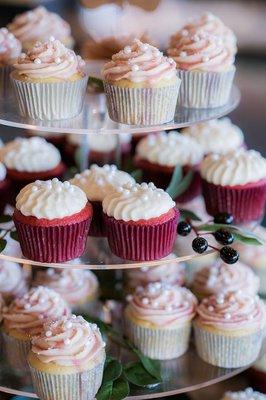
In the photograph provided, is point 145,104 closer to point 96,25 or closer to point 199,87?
point 199,87

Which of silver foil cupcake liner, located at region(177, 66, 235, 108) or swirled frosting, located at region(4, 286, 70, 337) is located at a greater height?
silver foil cupcake liner, located at region(177, 66, 235, 108)

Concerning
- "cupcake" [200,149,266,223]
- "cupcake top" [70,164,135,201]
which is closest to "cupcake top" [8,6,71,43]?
"cupcake top" [70,164,135,201]

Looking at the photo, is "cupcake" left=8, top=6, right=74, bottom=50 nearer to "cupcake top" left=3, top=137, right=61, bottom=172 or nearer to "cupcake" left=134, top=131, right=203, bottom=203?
"cupcake top" left=3, top=137, right=61, bottom=172

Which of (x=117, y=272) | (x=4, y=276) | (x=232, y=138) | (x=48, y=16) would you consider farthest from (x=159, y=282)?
(x=48, y=16)

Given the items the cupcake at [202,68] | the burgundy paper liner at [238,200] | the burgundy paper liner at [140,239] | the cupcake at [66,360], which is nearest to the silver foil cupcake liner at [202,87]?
the cupcake at [202,68]

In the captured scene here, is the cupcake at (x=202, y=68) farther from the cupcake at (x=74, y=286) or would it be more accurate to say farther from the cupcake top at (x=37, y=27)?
the cupcake at (x=74, y=286)

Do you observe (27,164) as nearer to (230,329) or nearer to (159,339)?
(159,339)

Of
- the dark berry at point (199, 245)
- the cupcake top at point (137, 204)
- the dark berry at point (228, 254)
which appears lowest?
the dark berry at point (228, 254)

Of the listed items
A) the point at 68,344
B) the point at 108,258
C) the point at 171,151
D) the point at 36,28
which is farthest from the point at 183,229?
the point at 36,28
